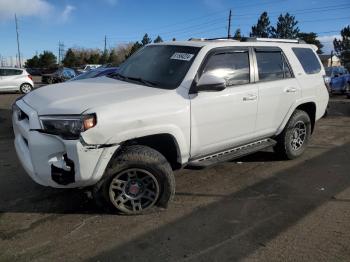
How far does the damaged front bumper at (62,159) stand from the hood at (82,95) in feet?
0.71

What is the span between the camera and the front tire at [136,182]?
13.8ft

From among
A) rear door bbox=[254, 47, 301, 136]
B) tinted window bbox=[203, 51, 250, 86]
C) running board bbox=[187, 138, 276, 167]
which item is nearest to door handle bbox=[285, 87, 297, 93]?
rear door bbox=[254, 47, 301, 136]

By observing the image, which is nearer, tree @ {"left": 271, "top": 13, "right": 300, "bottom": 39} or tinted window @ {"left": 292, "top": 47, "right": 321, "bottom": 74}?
tinted window @ {"left": 292, "top": 47, "right": 321, "bottom": 74}

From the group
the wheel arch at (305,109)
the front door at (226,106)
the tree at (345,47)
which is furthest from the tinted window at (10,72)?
the tree at (345,47)

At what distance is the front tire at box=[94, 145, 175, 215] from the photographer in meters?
4.20

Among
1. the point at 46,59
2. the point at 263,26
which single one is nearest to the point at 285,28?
the point at 263,26

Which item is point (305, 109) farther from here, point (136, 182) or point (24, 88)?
point (24, 88)

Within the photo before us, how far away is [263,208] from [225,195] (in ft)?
1.83

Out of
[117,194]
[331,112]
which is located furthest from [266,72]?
[331,112]

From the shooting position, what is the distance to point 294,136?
6676 millimetres

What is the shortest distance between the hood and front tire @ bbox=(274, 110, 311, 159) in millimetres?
2702

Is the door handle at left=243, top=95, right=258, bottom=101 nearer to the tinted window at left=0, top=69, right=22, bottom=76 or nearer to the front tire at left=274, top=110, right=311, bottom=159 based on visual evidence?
the front tire at left=274, top=110, right=311, bottom=159

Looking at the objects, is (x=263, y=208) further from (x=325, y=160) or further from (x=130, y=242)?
(x=325, y=160)

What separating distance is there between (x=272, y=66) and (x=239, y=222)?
2610mm
